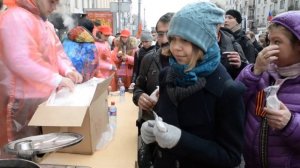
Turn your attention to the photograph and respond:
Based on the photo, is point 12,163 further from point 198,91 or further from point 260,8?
point 260,8

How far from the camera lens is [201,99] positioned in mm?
1539

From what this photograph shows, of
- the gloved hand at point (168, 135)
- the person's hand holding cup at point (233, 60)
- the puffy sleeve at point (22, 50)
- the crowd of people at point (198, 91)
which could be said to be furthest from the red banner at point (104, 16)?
the gloved hand at point (168, 135)

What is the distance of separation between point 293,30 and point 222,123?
24.2 inches

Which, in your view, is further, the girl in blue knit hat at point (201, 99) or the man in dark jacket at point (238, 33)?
the man in dark jacket at point (238, 33)

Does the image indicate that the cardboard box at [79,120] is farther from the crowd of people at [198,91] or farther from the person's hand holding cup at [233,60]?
the person's hand holding cup at [233,60]

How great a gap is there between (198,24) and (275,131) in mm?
719

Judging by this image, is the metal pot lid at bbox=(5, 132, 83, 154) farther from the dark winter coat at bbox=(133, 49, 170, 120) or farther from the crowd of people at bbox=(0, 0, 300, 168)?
the dark winter coat at bbox=(133, 49, 170, 120)

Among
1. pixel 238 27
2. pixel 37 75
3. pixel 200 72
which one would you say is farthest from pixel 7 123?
pixel 238 27

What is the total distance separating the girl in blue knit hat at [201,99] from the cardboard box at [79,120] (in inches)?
16.3

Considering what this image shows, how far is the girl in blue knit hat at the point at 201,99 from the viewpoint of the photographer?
58.9 inches

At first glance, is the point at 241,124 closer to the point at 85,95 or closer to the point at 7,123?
the point at 85,95

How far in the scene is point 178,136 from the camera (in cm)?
145

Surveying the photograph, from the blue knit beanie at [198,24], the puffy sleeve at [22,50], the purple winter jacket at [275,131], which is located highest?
the blue knit beanie at [198,24]

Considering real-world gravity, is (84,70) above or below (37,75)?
below
